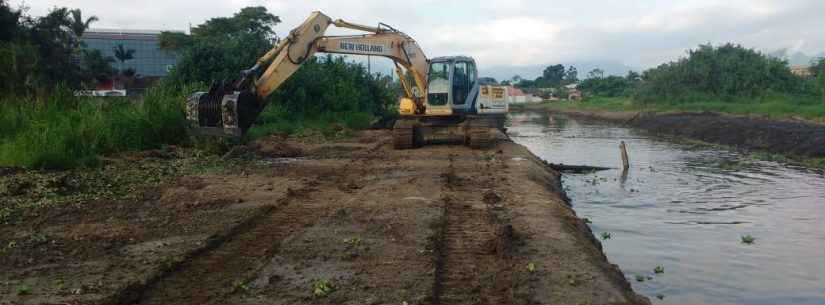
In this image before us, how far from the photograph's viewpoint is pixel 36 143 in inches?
511

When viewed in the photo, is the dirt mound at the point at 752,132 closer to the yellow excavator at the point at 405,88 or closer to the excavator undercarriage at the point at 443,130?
the yellow excavator at the point at 405,88

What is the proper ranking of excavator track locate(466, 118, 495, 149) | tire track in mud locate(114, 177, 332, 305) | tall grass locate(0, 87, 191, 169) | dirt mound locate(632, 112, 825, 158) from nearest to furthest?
1. tire track in mud locate(114, 177, 332, 305)
2. tall grass locate(0, 87, 191, 169)
3. excavator track locate(466, 118, 495, 149)
4. dirt mound locate(632, 112, 825, 158)

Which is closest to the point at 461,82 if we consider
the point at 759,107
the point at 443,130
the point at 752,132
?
the point at 443,130

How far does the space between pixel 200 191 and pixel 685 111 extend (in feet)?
123

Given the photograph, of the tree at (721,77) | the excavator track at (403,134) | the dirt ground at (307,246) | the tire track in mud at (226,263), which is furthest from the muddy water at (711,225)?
the tree at (721,77)

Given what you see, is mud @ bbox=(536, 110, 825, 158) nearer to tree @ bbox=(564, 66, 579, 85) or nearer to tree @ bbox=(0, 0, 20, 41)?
tree @ bbox=(0, 0, 20, 41)

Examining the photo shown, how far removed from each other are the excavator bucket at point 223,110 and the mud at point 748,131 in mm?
16717

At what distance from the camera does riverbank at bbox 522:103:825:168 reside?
72.7 feet

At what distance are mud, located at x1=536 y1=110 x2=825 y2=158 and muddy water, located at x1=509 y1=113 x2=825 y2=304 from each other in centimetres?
299

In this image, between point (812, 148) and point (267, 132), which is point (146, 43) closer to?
point (267, 132)

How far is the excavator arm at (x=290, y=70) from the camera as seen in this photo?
50.3 ft

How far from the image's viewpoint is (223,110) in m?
15.1

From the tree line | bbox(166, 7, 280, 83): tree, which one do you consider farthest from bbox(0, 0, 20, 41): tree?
bbox(166, 7, 280, 83): tree

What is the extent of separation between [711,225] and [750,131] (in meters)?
18.5
